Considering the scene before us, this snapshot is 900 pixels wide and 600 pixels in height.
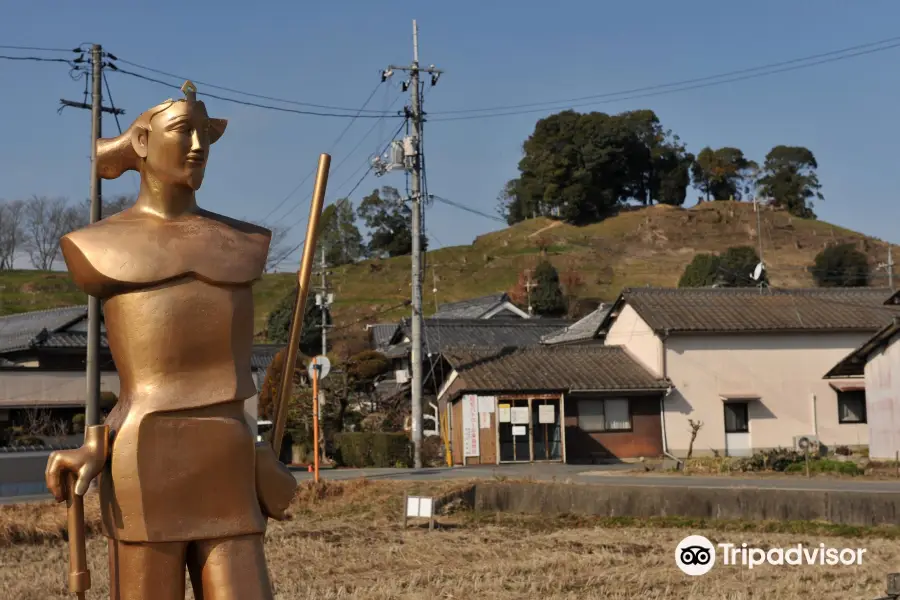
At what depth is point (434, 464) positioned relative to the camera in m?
25.9

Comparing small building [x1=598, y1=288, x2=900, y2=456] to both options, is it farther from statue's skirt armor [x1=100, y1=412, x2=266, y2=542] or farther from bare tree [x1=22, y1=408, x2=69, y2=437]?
statue's skirt armor [x1=100, y1=412, x2=266, y2=542]

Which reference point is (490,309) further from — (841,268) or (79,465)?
(79,465)

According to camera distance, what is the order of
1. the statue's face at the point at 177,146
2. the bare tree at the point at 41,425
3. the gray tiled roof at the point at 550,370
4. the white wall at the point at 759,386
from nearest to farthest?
the statue's face at the point at 177,146 < the bare tree at the point at 41,425 < the gray tiled roof at the point at 550,370 < the white wall at the point at 759,386

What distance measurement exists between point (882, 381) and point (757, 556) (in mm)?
13571

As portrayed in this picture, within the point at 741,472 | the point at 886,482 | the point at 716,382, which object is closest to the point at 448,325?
the point at 716,382

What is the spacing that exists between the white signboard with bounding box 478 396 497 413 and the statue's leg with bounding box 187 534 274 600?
21591 millimetres

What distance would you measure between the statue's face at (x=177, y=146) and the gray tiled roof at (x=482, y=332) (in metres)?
31.5

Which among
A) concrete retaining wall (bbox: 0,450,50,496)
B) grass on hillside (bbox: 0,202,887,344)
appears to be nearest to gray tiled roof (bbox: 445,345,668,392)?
concrete retaining wall (bbox: 0,450,50,496)

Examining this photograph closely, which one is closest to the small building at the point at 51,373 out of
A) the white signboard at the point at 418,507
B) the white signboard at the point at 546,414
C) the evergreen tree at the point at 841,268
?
the white signboard at the point at 546,414

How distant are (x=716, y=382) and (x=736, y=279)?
27909 millimetres

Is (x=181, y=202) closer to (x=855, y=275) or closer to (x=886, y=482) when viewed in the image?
(x=886, y=482)

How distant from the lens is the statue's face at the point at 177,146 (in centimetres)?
540

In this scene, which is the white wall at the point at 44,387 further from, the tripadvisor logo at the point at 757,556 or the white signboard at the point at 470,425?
the tripadvisor logo at the point at 757,556

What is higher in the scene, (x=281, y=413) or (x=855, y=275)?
(x=855, y=275)
